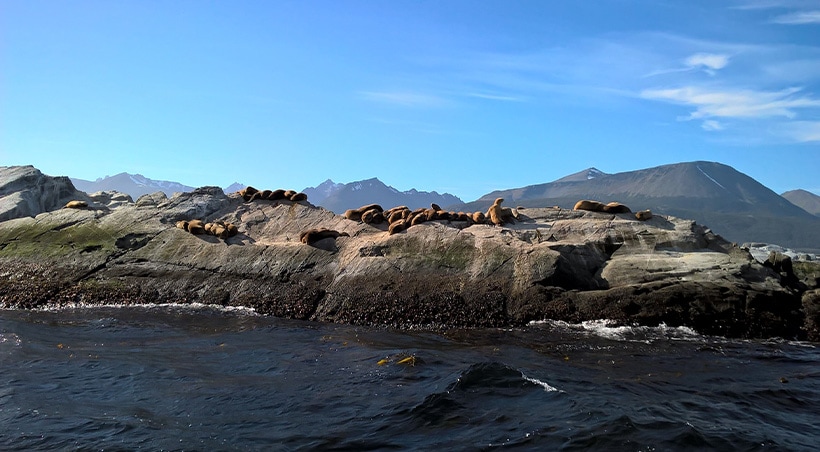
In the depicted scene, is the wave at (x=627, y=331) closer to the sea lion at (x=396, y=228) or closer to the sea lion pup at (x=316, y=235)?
the sea lion at (x=396, y=228)

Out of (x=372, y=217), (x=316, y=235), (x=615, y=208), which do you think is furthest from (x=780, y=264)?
(x=316, y=235)

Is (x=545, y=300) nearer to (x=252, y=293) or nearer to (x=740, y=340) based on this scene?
(x=740, y=340)

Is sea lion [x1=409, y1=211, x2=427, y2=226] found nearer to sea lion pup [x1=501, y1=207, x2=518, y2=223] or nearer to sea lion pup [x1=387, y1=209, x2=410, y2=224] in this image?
sea lion pup [x1=387, y1=209, x2=410, y2=224]

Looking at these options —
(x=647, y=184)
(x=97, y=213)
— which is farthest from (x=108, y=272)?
(x=647, y=184)

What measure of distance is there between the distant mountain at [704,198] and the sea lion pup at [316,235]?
87435 millimetres

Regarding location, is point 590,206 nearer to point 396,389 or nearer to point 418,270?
point 418,270

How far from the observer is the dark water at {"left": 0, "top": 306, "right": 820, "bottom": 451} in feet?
23.0

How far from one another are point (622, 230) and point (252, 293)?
358 inches

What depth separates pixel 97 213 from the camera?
61.3 ft

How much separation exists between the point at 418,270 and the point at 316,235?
10.3 feet

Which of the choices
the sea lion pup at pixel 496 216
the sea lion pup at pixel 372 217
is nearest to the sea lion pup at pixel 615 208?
the sea lion pup at pixel 496 216

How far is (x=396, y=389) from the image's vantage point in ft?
28.7

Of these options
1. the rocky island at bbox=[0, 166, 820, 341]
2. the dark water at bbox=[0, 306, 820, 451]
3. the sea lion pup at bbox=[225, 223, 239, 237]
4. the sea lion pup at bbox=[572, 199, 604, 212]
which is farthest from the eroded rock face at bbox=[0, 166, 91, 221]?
the sea lion pup at bbox=[572, 199, 604, 212]

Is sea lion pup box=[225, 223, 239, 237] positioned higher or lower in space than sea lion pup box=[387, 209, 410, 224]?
lower
